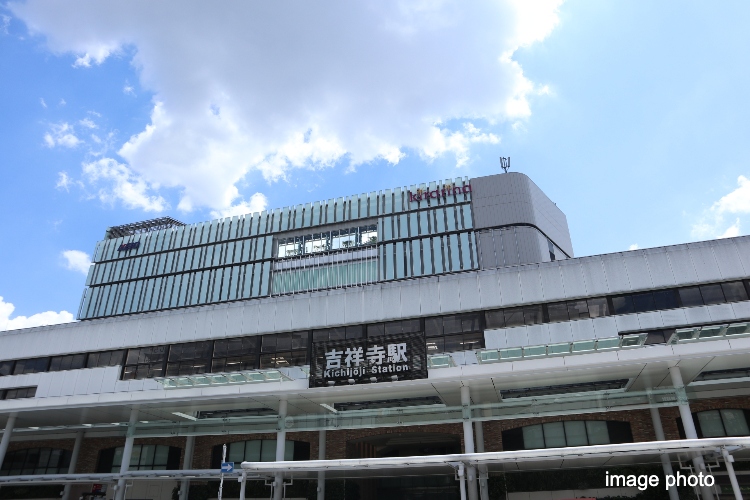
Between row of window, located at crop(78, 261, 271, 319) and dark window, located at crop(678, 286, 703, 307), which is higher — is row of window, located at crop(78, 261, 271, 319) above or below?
above

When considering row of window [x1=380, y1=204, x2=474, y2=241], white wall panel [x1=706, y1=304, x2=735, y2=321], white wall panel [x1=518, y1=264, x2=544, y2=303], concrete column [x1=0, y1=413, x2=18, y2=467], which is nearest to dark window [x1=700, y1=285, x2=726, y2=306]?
white wall panel [x1=706, y1=304, x2=735, y2=321]

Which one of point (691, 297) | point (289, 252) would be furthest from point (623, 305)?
point (289, 252)

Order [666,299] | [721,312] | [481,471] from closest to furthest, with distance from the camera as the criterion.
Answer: [481,471] < [721,312] < [666,299]

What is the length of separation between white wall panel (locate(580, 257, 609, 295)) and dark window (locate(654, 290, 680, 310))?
240 centimetres

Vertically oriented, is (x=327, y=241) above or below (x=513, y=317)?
above

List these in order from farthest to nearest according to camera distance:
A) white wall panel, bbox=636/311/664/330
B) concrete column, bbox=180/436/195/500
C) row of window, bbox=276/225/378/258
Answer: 1. row of window, bbox=276/225/378/258
2. concrete column, bbox=180/436/195/500
3. white wall panel, bbox=636/311/664/330

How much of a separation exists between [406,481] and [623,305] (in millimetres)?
15561

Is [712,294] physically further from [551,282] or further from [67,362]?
[67,362]

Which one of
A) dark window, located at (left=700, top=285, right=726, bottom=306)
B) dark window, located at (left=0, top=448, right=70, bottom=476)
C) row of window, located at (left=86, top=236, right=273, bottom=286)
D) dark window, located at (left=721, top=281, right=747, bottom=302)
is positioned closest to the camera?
dark window, located at (left=721, top=281, right=747, bottom=302)

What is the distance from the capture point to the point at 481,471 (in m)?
20.5

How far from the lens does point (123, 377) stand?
3444 centimetres

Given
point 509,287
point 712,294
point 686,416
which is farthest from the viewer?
point 509,287

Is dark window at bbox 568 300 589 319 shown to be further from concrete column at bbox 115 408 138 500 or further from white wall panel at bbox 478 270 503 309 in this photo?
concrete column at bbox 115 408 138 500

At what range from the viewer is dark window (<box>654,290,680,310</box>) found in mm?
26984
